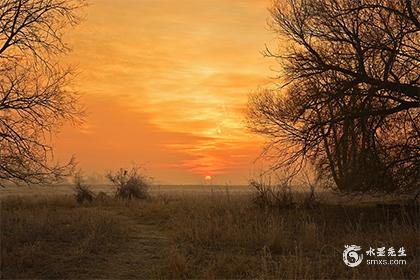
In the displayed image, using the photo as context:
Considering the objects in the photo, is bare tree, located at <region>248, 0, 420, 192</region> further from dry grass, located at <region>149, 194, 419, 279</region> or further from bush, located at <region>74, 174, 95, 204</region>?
bush, located at <region>74, 174, 95, 204</region>

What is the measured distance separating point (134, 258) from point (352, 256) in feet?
Answer: 13.7

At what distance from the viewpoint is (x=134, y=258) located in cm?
834

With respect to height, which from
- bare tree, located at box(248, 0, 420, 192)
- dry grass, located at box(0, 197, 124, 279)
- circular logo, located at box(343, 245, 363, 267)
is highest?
bare tree, located at box(248, 0, 420, 192)

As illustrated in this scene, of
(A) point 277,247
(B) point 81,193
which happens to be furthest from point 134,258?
(B) point 81,193

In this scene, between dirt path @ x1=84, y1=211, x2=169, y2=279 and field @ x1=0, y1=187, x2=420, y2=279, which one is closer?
field @ x1=0, y1=187, x2=420, y2=279

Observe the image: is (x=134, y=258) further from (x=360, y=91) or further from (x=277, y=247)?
(x=360, y=91)

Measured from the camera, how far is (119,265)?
7.80m

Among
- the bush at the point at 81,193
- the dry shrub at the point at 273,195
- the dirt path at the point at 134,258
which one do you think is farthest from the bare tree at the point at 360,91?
the bush at the point at 81,193

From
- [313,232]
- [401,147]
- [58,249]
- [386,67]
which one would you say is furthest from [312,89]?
[58,249]

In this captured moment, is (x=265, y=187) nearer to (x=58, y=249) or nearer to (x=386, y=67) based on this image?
(x=386, y=67)

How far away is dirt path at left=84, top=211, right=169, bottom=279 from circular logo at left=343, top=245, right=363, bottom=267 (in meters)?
3.47

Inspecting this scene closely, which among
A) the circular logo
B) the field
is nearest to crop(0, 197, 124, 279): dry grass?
the field

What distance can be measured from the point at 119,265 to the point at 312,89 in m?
7.91

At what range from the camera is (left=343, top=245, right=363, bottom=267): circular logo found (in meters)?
7.62
